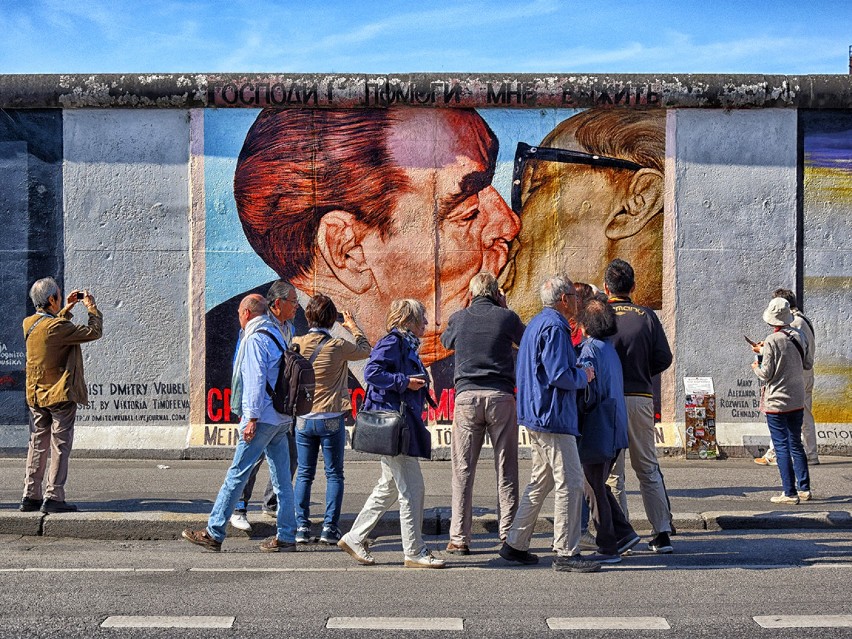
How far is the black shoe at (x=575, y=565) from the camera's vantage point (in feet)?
23.2

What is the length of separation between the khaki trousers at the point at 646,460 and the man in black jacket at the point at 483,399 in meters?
0.84

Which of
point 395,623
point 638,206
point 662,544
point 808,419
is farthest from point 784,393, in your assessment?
point 395,623

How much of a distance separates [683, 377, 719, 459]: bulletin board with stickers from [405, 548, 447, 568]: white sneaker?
19.4ft

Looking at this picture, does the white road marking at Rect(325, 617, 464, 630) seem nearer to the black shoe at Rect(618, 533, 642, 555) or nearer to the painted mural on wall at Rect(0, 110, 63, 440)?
the black shoe at Rect(618, 533, 642, 555)

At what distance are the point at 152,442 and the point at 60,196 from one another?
313cm

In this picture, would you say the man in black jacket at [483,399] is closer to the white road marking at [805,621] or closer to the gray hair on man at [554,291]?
the gray hair on man at [554,291]

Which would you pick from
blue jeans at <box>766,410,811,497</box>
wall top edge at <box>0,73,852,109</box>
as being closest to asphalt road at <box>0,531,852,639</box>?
blue jeans at <box>766,410,811,497</box>

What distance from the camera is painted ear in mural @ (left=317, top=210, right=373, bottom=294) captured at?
42.1 ft

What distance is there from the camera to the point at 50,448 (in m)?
9.07

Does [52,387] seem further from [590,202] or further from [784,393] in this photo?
[590,202]

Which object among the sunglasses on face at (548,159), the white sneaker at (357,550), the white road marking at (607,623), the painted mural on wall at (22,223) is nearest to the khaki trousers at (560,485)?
the white sneaker at (357,550)

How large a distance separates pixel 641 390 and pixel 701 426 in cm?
491

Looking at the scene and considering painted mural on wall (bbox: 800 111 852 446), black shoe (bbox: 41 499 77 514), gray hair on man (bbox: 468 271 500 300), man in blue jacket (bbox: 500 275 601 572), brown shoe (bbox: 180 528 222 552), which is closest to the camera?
man in blue jacket (bbox: 500 275 601 572)

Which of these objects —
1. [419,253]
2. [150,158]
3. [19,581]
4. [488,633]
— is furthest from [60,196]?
[488,633]
